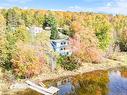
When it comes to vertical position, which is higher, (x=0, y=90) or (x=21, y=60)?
(x=21, y=60)

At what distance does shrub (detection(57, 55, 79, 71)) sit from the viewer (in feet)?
174

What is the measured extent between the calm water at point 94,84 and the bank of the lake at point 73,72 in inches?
61.3

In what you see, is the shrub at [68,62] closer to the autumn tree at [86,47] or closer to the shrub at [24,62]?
the autumn tree at [86,47]

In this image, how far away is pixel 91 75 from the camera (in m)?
52.0

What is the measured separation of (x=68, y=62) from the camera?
53.5 metres

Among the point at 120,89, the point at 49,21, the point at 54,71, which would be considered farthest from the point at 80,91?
the point at 49,21

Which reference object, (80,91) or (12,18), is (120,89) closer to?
(80,91)

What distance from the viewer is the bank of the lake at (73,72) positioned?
145 ft

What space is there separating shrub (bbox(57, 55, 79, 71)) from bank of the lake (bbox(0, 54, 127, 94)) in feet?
3.31

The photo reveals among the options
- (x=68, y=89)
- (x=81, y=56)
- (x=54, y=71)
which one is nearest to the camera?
(x=68, y=89)

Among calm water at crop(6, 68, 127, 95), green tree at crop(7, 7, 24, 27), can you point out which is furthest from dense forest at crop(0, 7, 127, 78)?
green tree at crop(7, 7, 24, 27)

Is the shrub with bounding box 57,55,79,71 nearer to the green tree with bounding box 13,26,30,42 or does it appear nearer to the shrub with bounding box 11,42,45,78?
the shrub with bounding box 11,42,45,78

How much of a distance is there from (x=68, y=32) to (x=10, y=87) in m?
40.8

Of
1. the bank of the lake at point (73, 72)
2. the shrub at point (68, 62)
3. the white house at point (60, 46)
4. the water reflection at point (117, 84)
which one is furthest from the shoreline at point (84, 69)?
the white house at point (60, 46)
